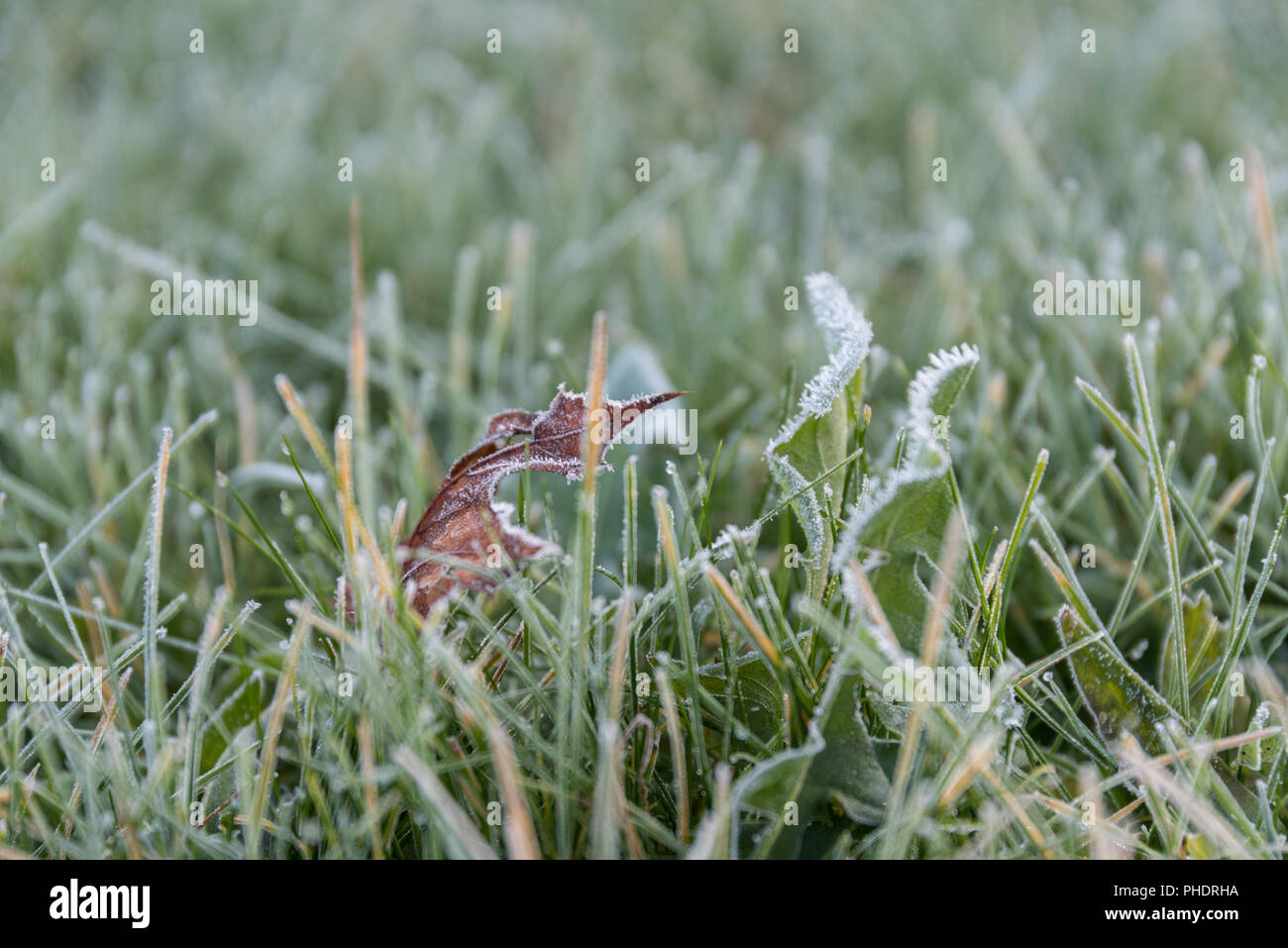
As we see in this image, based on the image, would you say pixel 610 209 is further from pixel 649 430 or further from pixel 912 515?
pixel 912 515

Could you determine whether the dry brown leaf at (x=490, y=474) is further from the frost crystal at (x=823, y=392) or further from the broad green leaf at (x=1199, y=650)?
the broad green leaf at (x=1199, y=650)

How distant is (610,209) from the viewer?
6.59ft

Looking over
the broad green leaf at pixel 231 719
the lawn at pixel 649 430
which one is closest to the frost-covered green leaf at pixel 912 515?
the lawn at pixel 649 430

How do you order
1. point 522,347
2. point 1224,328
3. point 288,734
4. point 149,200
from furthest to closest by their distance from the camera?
1. point 149,200
2. point 522,347
3. point 1224,328
4. point 288,734

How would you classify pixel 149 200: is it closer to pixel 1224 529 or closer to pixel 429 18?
pixel 429 18

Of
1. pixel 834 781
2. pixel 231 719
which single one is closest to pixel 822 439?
pixel 834 781

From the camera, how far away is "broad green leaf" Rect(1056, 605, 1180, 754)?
0.96 m

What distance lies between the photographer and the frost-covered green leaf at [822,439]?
0.94 meters

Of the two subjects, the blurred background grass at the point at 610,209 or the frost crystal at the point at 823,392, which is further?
the blurred background grass at the point at 610,209

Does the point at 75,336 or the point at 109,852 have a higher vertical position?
the point at 75,336

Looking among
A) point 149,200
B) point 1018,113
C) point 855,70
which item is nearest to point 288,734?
point 149,200

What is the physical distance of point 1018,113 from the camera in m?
2.07

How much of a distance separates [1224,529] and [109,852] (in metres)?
1.23

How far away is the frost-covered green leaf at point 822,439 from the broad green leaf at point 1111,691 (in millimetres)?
239
